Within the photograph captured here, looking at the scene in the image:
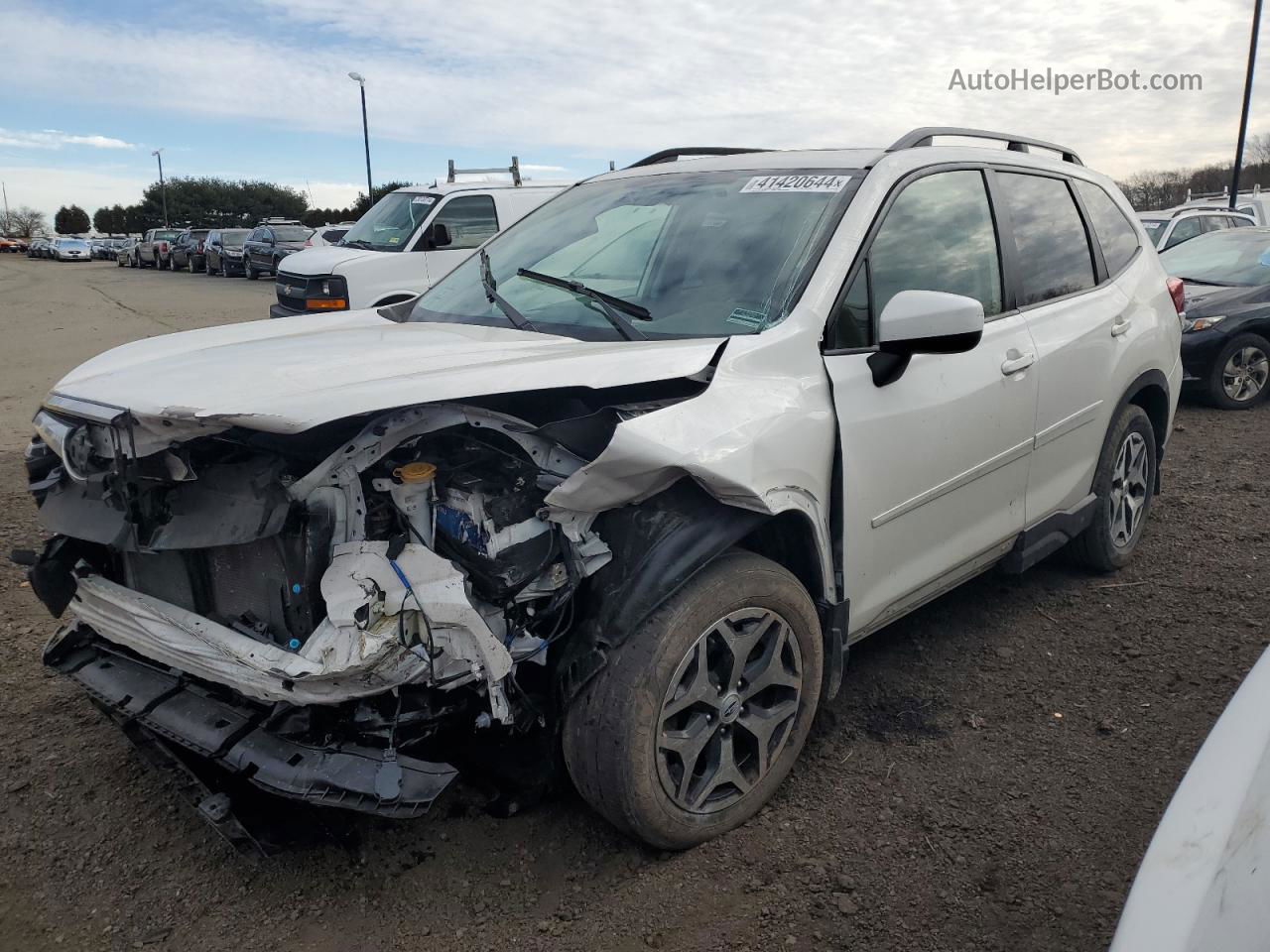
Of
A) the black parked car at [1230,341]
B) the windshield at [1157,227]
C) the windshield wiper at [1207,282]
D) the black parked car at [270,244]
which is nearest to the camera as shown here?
the black parked car at [1230,341]

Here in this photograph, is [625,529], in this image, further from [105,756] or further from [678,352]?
[105,756]

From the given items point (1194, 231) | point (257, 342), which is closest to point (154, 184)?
point (1194, 231)

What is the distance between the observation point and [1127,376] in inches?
163

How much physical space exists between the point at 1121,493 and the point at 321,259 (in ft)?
28.7

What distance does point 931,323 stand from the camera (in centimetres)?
259

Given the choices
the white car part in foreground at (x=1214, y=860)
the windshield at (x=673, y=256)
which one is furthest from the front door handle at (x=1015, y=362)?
the white car part in foreground at (x=1214, y=860)

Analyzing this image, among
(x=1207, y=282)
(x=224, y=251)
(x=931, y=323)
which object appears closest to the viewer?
(x=931, y=323)

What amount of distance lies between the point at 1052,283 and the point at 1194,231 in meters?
12.5

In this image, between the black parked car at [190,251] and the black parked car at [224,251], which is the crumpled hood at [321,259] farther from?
the black parked car at [190,251]

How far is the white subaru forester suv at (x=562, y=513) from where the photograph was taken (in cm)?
231

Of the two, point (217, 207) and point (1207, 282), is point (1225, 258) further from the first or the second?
point (217, 207)

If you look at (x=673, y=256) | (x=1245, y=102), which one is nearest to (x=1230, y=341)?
(x=673, y=256)

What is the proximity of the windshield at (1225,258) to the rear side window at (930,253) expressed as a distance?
701cm

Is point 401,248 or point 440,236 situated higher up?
point 440,236
